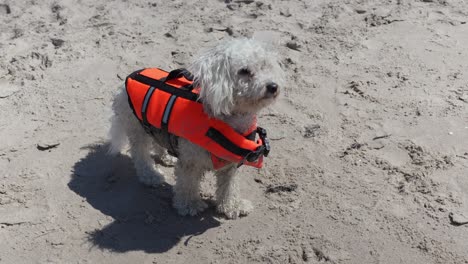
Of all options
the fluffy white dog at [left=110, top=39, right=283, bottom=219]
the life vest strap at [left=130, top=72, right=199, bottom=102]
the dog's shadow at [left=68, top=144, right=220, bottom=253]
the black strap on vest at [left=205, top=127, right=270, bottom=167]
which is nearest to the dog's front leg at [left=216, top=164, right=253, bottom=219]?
the fluffy white dog at [left=110, top=39, right=283, bottom=219]

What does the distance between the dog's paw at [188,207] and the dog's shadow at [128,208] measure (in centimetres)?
5

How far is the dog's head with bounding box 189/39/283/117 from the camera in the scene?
370cm

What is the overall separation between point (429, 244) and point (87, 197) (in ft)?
8.97

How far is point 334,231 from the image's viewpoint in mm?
4219

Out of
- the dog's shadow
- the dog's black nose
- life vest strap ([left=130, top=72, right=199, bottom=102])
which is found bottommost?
the dog's shadow

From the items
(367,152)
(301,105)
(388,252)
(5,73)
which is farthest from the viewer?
(5,73)

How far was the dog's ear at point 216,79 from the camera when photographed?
3.69 m

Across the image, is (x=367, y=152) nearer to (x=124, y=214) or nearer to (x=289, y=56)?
(x=289, y=56)

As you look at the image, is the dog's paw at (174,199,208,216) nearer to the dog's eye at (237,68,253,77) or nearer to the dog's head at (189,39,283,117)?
the dog's head at (189,39,283,117)

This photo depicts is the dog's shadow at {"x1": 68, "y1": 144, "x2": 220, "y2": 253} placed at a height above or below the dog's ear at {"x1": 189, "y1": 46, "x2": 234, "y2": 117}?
below

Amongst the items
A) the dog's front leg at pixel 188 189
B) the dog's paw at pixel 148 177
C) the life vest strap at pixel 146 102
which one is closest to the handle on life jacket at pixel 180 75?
the life vest strap at pixel 146 102

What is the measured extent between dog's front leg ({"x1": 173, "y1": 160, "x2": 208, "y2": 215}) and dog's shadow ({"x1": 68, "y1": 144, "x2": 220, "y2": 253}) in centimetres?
7

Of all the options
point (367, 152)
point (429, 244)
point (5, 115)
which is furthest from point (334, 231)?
point (5, 115)

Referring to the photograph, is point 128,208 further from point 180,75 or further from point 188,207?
point 180,75
